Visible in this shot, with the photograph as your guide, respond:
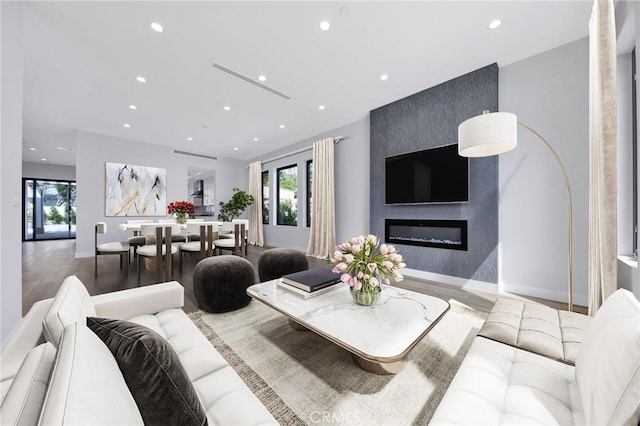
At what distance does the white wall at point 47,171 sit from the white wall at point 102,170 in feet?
17.6

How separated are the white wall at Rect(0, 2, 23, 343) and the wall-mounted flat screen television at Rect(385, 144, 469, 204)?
13.5 feet

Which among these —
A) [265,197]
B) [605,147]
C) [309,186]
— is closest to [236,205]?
[265,197]

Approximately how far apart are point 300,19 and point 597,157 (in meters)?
2.82

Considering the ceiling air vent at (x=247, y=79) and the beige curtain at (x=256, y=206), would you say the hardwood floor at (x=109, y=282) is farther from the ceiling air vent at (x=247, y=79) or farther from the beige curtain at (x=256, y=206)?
the ceiling air vent at (x=247, y=79)

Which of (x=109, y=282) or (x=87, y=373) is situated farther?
(x=109, y=282)

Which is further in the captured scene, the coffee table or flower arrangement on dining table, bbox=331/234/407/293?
flower arrangement on dining table, bbox=331/234/407/293

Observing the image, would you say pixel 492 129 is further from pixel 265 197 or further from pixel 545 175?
pixel 265 197

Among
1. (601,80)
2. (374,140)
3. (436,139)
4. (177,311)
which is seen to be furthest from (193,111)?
(601,80)

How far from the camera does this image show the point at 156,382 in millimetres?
625

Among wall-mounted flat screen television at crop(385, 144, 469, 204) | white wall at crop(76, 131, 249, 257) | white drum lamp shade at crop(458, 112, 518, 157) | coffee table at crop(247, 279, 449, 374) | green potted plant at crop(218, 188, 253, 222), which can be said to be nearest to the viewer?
coffee table at crop(247, 279, 449, 374)

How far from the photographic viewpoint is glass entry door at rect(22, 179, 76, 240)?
26.9 feet

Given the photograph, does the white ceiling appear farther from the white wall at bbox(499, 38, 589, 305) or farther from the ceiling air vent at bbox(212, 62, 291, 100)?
the white wall at bbox(499, 38, 589, 305)

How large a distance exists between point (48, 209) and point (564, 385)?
43.5 ft

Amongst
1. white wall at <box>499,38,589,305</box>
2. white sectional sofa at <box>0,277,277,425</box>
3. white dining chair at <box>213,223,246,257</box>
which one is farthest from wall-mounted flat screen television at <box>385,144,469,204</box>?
white sectional sofa at <box>0,277,277,425</box>
